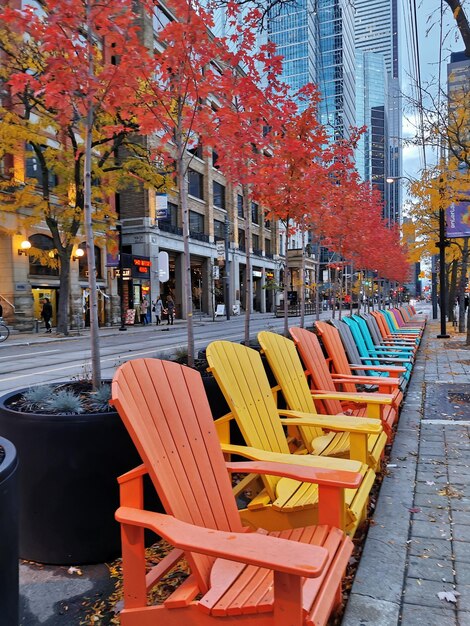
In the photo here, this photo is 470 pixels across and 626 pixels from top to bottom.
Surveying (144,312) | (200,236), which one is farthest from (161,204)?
(200,236)

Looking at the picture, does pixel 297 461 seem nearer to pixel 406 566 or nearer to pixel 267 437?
pixel 267 437

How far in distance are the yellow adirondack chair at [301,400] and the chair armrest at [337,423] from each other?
19 mm

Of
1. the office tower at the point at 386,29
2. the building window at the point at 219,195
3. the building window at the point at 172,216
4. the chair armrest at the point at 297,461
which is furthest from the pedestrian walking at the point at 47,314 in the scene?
the building window at the point at 219,195

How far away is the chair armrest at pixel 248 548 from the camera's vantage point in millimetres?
1443

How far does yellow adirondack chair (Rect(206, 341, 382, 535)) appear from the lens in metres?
2.67

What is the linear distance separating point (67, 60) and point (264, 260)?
178 feet

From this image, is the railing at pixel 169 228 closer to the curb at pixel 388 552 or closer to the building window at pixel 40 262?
the building window at pixel 40 262

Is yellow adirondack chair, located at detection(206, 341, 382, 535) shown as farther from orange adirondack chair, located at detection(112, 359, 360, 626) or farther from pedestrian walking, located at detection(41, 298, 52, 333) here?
pedestrian walking, located at detection(41, 298, 52, 333)

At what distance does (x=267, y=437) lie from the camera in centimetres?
324

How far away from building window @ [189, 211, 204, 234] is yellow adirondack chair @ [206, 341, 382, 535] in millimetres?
38856

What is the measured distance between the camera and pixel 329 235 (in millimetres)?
13984

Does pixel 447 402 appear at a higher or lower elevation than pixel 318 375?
lower

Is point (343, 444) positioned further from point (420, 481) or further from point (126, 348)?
point (126, 348)

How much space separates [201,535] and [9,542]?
64cm
